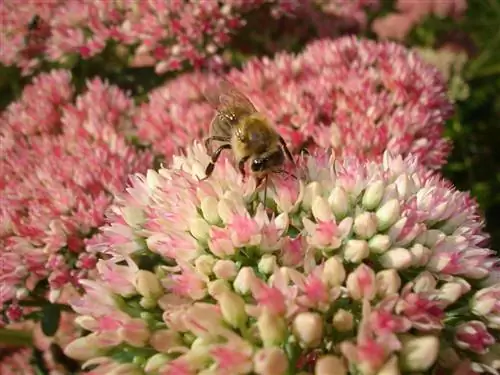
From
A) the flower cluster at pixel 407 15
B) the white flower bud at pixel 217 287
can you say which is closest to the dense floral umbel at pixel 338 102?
the white flower bud at pixel 217 287

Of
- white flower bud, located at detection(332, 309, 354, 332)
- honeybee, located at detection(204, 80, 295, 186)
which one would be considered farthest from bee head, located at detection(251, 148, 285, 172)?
white flower bud, located at detection(332, 309, 354, 332)

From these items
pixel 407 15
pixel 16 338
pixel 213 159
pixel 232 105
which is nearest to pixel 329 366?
pixel 213 159

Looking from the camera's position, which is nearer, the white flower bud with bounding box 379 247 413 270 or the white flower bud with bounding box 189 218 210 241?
the white flower bud with bounding box 379 247 413 270

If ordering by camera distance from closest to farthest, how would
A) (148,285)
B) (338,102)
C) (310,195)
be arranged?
(148,285)
(310,195)
(338,102)

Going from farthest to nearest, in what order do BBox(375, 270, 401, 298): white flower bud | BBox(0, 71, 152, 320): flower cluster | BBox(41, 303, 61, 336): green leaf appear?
BBox(41, 303, 61, 336): green leaf < BBox(0, 71, 152, 320): flower cluster < BBox(375, 270, 401, 298): white flower bud

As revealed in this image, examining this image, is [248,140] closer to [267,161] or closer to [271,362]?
[267,161]

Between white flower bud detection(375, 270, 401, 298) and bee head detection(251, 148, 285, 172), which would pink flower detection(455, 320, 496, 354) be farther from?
bee head detection(251, 148, 285, 172)

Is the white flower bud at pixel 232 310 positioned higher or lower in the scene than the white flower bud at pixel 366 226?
lower

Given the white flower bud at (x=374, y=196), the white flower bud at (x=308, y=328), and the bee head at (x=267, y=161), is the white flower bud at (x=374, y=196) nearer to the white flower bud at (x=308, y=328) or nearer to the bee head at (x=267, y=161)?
the bee head at (x=267, y=161)
